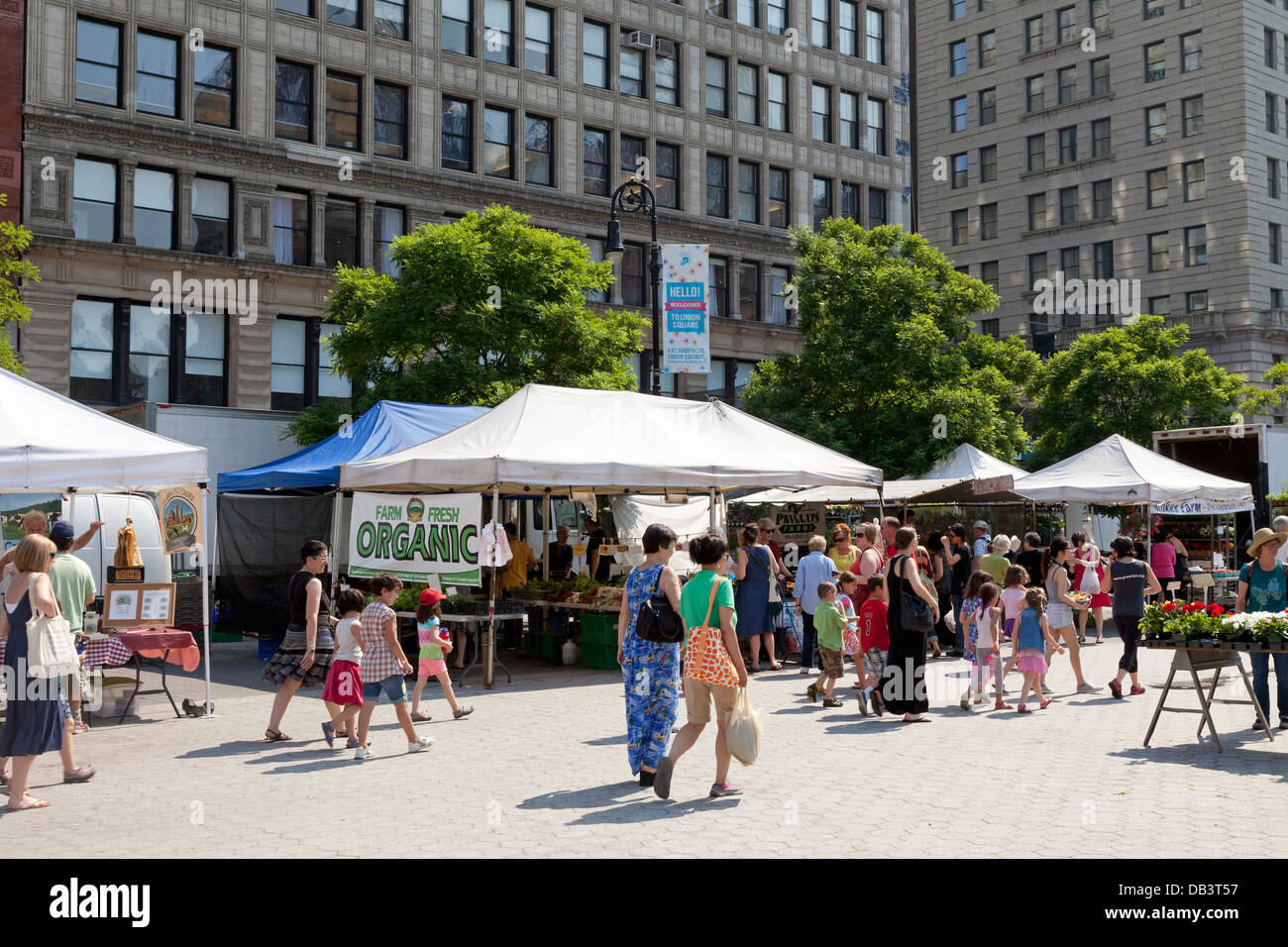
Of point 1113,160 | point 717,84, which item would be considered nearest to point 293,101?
point 717,84

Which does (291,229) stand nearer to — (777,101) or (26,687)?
(777,101)

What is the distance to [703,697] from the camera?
343 inches

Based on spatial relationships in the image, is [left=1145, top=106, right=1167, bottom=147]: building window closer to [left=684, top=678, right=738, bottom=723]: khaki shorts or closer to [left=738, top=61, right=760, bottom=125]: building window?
[left=738, top=61, right=760, bottom=125]: building window

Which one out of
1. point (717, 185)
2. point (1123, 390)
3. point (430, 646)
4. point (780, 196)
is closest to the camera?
point (430, 646)

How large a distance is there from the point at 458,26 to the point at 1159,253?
3579 centimetres

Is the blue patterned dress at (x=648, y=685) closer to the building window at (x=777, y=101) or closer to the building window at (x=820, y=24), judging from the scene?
the building window at (x=777, y=101)

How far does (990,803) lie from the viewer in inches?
328

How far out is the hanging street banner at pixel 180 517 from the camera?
46.0ft

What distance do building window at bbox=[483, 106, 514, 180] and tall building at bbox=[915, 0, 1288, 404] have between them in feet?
77.8

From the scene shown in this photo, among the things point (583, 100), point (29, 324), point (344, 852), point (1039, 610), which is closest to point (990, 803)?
point (344, 852)

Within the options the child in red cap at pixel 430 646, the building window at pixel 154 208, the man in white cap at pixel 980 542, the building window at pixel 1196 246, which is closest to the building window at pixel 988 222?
the building window at pixel 1196 246

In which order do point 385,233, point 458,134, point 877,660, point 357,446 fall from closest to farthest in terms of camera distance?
point 877,660 → point 357,446 → point 385,233 → point 458,134

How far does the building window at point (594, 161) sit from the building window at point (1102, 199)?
30.0 metres

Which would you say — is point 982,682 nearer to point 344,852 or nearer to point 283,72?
point 344,852
